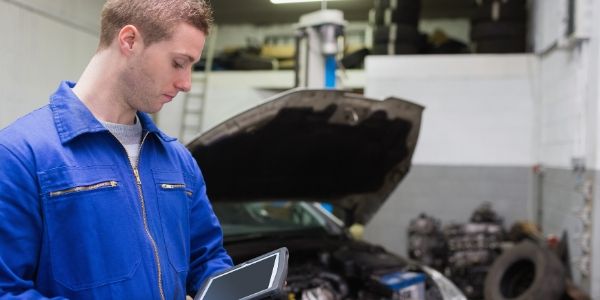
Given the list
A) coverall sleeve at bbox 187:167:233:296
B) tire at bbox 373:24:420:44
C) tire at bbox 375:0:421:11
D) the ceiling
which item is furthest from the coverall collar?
the ceiling

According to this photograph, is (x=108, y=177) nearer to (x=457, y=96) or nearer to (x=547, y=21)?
(x=457, y=96)

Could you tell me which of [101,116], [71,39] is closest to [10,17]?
[71,39]

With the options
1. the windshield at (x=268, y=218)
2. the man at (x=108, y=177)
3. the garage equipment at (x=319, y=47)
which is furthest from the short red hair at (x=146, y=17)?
the garage equipment at (x=319, y=47)

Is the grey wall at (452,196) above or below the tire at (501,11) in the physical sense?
below

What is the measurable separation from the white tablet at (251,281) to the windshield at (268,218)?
1823mm

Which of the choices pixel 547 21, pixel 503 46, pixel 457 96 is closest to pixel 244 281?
pixel 457 96

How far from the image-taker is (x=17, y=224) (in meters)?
1.14

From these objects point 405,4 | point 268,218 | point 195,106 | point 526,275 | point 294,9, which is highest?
point 294,9

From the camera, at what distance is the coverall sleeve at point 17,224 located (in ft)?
3.67

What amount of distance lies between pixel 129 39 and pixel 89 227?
469 millimetres

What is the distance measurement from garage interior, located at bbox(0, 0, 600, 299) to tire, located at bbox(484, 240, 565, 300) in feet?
0.75

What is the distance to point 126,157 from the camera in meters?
1.34

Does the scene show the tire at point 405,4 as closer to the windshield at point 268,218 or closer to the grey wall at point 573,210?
the grey wall at point 573,210

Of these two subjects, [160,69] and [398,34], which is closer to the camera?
[160,69]
